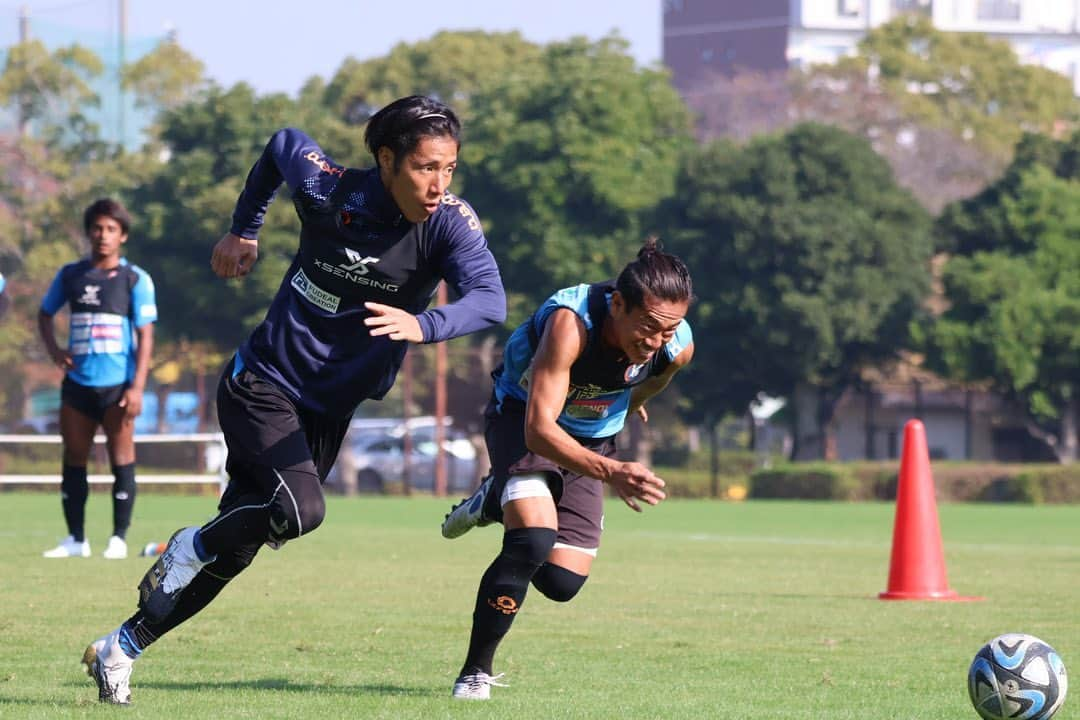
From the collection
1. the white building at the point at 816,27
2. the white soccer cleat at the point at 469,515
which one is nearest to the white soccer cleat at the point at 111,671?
the white soccer cleat at the point at 469,515

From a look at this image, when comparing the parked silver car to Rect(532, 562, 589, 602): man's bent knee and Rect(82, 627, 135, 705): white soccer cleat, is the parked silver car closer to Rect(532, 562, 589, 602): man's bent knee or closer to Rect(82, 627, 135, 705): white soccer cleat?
Rect(532, 562, 589, 602): man's bent knee

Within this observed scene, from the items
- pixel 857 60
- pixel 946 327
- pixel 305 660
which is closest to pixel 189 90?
pixel 946 327

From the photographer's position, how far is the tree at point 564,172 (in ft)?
156

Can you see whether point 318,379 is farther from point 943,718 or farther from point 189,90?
point 189,90

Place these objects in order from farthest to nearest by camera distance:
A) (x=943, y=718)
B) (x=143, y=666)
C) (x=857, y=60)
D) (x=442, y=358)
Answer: (x=857, y=60) < (x=442, y=358) < (x=143, y=666) < (x=943, y=718)

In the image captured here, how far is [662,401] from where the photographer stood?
49.4 metres

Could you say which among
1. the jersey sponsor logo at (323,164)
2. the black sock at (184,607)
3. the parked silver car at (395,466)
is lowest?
the parked silver car at (395,466)

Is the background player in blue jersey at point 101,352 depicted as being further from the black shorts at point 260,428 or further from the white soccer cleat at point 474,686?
the white soccer cleat at point 474,686

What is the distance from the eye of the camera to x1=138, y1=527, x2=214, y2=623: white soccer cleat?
6695 millimetres

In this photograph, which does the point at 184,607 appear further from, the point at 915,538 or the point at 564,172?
the point at 564,172

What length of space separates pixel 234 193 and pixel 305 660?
125ft

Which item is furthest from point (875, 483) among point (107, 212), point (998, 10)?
point (998, 10)

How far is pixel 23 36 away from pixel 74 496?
40.1 m

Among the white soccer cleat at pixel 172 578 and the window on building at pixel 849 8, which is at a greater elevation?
the window on building at pixel 849 8
